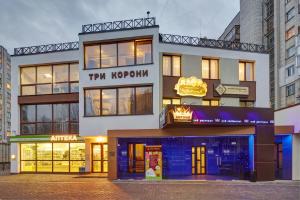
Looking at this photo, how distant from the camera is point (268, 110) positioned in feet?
76.2

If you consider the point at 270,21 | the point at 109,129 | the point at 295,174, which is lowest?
the point at 295,174

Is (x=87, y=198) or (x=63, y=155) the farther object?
(x=63, y=155)

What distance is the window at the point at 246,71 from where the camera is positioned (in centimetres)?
2786

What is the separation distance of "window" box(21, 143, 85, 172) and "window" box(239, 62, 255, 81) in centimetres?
1381

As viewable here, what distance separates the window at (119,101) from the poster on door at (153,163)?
307 centimetres

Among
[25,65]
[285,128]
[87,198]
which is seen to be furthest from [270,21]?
[87,198]

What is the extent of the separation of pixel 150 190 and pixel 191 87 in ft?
32.1

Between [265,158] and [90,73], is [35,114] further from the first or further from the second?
[265,158]

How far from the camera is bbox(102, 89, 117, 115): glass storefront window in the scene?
26112 mm

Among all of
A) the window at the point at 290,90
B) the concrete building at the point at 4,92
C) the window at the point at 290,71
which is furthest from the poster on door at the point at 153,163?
the concrete building at the point at 4,92

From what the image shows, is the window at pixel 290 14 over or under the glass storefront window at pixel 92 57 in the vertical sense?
over

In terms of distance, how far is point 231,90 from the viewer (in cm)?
2694

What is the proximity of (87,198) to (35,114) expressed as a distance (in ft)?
48.9

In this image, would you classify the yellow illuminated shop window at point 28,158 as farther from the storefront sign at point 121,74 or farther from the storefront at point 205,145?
the storefront sign at point 121,74
